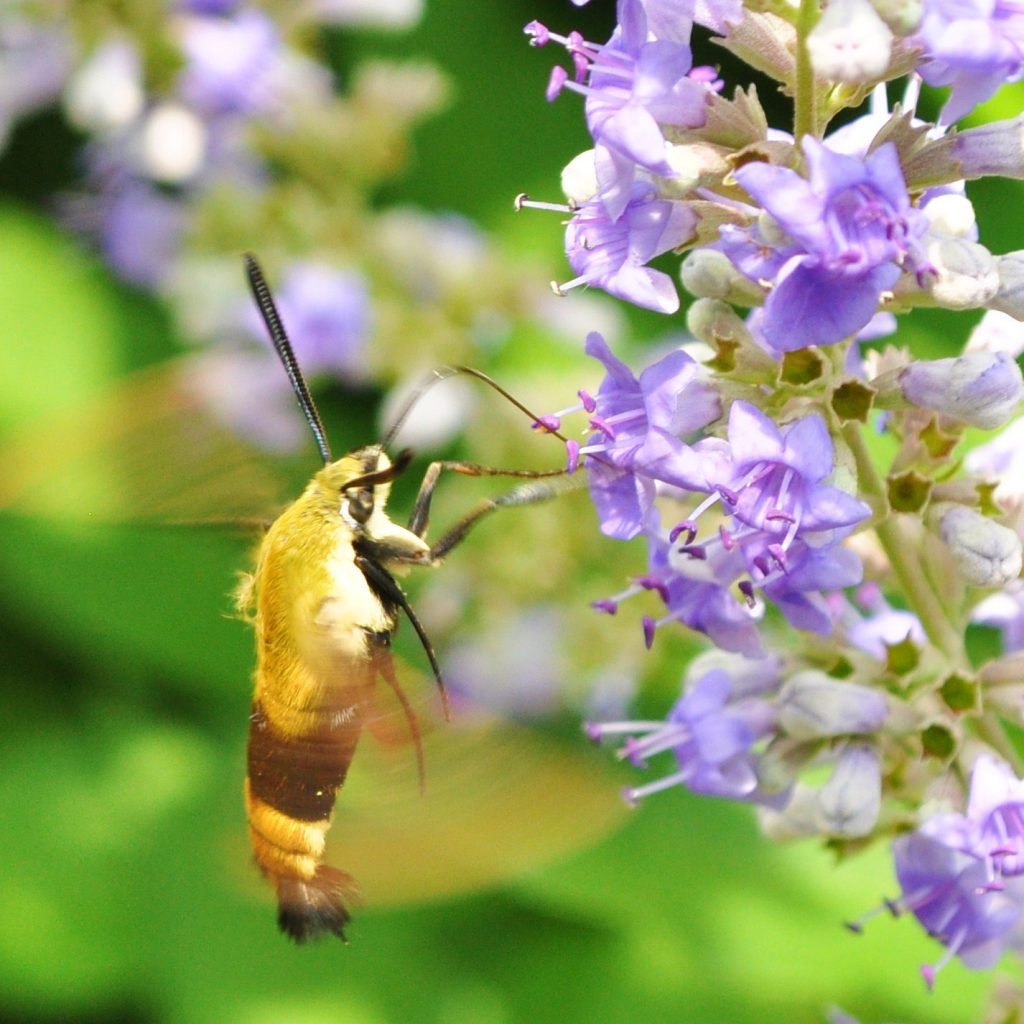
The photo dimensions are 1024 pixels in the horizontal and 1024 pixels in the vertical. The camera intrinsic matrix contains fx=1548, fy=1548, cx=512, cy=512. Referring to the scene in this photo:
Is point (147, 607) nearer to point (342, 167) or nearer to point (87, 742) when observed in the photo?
point (87, 742)

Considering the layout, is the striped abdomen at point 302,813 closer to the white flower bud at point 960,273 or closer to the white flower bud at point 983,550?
the white flower bud at point 983,550

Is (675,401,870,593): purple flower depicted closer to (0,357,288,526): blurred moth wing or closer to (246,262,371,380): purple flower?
(0,357,288,526): blurred moth wing

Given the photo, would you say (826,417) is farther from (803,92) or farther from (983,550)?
(803,92)

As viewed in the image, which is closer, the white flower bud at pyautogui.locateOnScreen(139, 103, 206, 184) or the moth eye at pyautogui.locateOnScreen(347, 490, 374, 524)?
the moth eye at pyautogui.locateOnScreen(347, 490, 374, 524)

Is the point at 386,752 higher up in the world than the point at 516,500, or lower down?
lower down

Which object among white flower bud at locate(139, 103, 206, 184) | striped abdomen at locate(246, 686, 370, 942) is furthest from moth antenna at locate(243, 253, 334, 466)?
white flower bud at locate(139, 103, 206, 184)

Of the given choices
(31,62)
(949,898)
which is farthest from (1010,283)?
(31,62)

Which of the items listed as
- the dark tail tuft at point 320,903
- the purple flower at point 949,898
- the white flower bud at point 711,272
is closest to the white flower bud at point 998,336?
the white flower bud at point 711,272
